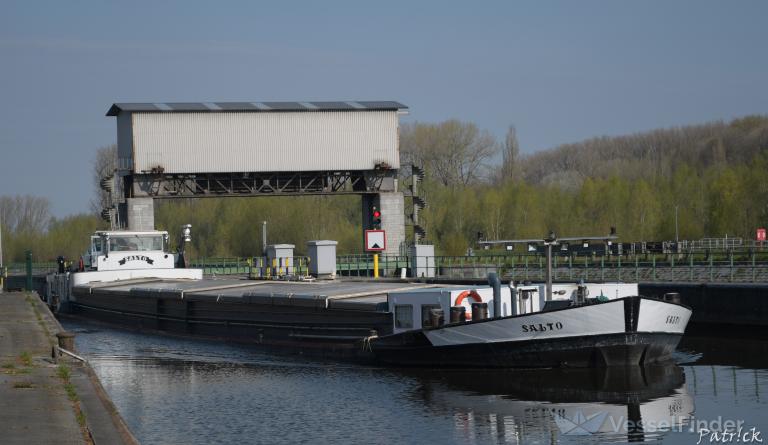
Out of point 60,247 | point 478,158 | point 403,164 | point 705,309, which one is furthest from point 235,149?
point 60,247

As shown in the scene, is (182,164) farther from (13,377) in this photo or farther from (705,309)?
(13,377)

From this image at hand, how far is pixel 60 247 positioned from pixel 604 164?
5778 centimetres

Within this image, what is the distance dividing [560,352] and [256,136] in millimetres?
39158

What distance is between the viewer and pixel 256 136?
61.2 meters

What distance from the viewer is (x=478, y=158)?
107688mm

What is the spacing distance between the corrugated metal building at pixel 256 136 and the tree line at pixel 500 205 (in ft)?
69.8

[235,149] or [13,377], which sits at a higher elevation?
[235,149]

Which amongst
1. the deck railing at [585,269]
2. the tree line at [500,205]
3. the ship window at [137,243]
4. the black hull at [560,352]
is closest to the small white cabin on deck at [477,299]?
the black hull at [560,352]

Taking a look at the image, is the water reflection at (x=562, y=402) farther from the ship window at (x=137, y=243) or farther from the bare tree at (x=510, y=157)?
the bare tree at (x=510, y=157)

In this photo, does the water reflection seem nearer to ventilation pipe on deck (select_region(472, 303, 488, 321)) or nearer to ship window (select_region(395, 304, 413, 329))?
ventilation pipe on deck (select_region(472, 303, 488, 321))

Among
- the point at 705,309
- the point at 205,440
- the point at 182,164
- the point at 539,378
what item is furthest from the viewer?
the point at 182,164

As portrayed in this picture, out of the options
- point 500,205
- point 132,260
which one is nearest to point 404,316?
point 132,260

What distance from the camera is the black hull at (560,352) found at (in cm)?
2392

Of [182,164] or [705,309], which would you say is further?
[182,164]
